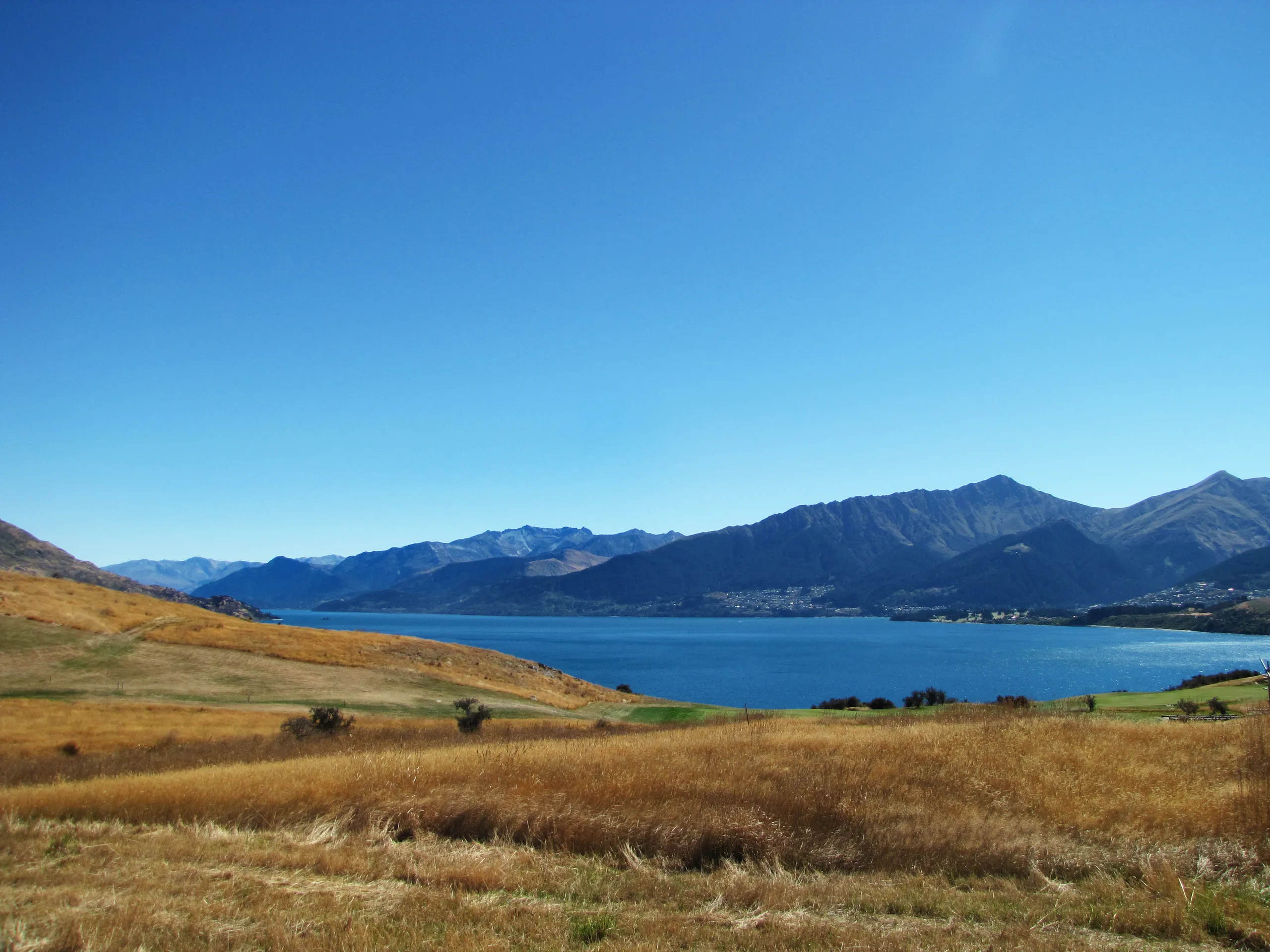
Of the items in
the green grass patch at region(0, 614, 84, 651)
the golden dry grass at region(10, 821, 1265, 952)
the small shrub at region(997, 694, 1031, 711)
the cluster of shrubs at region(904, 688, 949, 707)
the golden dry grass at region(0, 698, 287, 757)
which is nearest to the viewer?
the golden dry grass at region(10, 821, 1265, 952)

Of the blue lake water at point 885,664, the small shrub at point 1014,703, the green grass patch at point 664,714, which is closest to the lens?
the small shrub at point 1014,703

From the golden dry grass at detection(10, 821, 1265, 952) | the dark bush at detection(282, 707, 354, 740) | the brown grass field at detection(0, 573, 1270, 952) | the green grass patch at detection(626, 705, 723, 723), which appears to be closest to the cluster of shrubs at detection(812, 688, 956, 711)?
the green grass patch at detection(626, 705, 723, 723)

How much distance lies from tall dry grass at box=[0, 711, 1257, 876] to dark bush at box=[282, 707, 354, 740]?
A: 11.1m

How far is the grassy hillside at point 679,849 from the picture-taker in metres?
6.63

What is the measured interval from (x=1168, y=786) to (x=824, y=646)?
6355 inches

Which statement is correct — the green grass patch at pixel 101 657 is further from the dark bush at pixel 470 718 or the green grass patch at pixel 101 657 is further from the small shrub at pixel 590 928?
the small shrub at pixel 590 928

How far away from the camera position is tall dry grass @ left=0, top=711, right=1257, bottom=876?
9133 millimetres

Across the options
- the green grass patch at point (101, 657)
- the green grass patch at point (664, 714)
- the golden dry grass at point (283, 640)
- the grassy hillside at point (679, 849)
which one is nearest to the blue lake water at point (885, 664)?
the golden dry grass at point (283, 640)

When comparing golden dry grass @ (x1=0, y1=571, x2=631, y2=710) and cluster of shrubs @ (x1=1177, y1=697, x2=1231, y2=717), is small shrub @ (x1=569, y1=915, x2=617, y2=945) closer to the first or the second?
cluster of shrubs @ (x1=1177, y1=697, x2=1231, y2=717)

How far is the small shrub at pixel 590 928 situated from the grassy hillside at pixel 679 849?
0.06 feet

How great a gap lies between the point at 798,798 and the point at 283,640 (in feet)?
166

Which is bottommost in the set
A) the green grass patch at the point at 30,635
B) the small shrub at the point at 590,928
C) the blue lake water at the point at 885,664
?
the blue lake water at the point at 885,664

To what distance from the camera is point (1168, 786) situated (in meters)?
10.8

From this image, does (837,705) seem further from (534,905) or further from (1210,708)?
(534,905)
